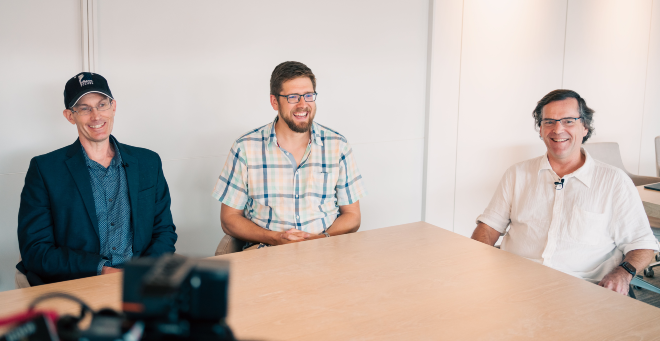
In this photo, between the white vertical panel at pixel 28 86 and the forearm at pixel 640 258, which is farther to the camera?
the white vertical panel at pixel 28 86

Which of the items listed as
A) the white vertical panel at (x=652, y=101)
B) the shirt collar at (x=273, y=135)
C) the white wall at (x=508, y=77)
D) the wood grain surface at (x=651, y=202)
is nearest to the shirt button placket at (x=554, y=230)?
the wood grain surface at (x=651, y=202)

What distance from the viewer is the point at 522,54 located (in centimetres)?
445

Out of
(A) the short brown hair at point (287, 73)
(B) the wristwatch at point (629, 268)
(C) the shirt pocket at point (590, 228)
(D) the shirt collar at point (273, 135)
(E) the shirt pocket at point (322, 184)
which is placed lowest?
(B) the wristwatch at point (629, 268)

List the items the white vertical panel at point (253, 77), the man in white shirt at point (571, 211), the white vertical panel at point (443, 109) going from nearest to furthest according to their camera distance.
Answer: the man in white shirt at point (571, 211) → the white vertical panel at point (253, 77) → the white vertical panel at point (443, 109)

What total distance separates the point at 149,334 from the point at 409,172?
3.59 meters

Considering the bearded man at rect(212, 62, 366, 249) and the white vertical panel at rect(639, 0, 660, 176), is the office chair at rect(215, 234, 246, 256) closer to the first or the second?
the bearded man at rect(212, 62, 366, 249)

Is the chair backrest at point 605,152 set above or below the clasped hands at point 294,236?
above

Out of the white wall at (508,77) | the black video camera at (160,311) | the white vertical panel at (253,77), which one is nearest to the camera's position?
the black video camera at (160,311)

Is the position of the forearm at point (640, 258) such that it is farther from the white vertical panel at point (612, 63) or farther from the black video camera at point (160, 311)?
the white vertical panel at point (612, 63)

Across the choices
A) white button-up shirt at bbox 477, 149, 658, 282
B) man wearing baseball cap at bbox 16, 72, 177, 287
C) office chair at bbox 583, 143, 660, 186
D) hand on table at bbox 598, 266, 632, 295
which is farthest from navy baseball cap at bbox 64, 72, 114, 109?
office chair at bbox 583, 143, 660, 186

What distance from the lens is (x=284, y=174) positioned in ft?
8.27

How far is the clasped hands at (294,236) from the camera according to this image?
229cm

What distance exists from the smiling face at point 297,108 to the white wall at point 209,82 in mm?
782

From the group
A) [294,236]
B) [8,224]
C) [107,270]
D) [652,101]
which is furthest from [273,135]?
[652,101]
